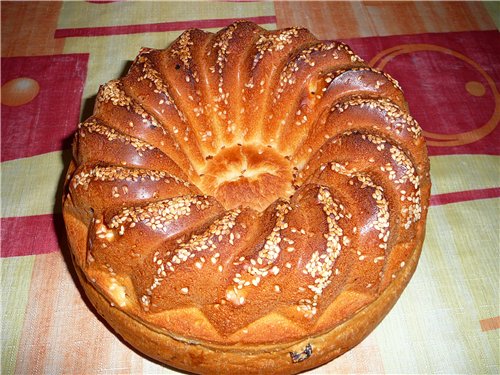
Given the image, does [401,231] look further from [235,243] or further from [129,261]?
[129,261]

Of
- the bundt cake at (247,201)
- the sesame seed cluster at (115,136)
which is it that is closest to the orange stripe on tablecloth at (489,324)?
the bundt cake at (247,201)

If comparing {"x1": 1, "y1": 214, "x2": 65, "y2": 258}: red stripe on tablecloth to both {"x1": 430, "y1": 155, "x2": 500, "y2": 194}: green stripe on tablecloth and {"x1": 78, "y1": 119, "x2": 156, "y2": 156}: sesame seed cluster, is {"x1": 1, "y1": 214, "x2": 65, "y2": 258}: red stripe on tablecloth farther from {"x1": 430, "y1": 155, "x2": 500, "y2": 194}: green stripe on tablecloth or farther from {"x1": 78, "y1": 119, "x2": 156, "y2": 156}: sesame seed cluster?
{"x1": 430, "y1": 155, "x2": 500, "y2": 194}: green stripe on tablecloth

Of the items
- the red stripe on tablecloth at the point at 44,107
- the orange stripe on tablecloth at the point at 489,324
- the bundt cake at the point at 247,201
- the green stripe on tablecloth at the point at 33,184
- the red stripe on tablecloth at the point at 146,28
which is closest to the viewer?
the bundt cake at the point at 247,201

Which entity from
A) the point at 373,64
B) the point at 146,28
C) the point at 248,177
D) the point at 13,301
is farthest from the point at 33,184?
the point at 373,64

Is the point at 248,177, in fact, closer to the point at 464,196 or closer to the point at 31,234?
the point at 31,234

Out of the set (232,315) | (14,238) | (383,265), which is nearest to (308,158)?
(383,265)

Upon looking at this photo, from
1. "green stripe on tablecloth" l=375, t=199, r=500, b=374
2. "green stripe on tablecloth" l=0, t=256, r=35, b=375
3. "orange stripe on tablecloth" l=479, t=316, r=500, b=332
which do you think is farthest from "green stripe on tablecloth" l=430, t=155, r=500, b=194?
"green stripe on tablecloth" l=0, t=256, r=35, b=375

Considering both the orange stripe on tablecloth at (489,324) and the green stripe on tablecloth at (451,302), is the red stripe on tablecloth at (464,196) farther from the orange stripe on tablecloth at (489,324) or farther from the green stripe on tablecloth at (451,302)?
the orange stripe on tablecloth at (489,324)

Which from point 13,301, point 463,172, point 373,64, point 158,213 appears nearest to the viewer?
point 158,213
